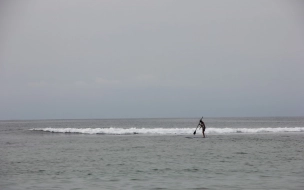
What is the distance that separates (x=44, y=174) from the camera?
53.4ft

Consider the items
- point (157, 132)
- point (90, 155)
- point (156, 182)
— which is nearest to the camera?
point (156, 182)

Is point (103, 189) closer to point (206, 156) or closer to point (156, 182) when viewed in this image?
point (156, 182)

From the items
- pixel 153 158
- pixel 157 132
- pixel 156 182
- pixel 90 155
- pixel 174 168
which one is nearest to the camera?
pixel 156 182

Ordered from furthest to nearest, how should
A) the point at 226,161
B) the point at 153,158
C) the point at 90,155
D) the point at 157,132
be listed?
1. the point at 157,132
2. the point at 90,155
3. the point at 153,158
4. the point at 226,161

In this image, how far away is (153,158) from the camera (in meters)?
20.9

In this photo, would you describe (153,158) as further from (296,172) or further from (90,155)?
(296,172)

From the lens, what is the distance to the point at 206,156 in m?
21.4

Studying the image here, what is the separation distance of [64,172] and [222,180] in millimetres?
7606

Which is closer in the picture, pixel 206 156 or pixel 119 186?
pixel 119 186

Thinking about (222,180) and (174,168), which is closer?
(222,180)

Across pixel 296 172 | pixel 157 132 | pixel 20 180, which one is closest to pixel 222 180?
pixel 296 172

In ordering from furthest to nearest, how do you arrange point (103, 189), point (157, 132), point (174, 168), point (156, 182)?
point (157, 132) → point (174, 168) → point (156, 182) → point (103, 189)

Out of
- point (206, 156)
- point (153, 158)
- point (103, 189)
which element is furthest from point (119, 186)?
point (206, 156)

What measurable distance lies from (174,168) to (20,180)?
7262 mm
